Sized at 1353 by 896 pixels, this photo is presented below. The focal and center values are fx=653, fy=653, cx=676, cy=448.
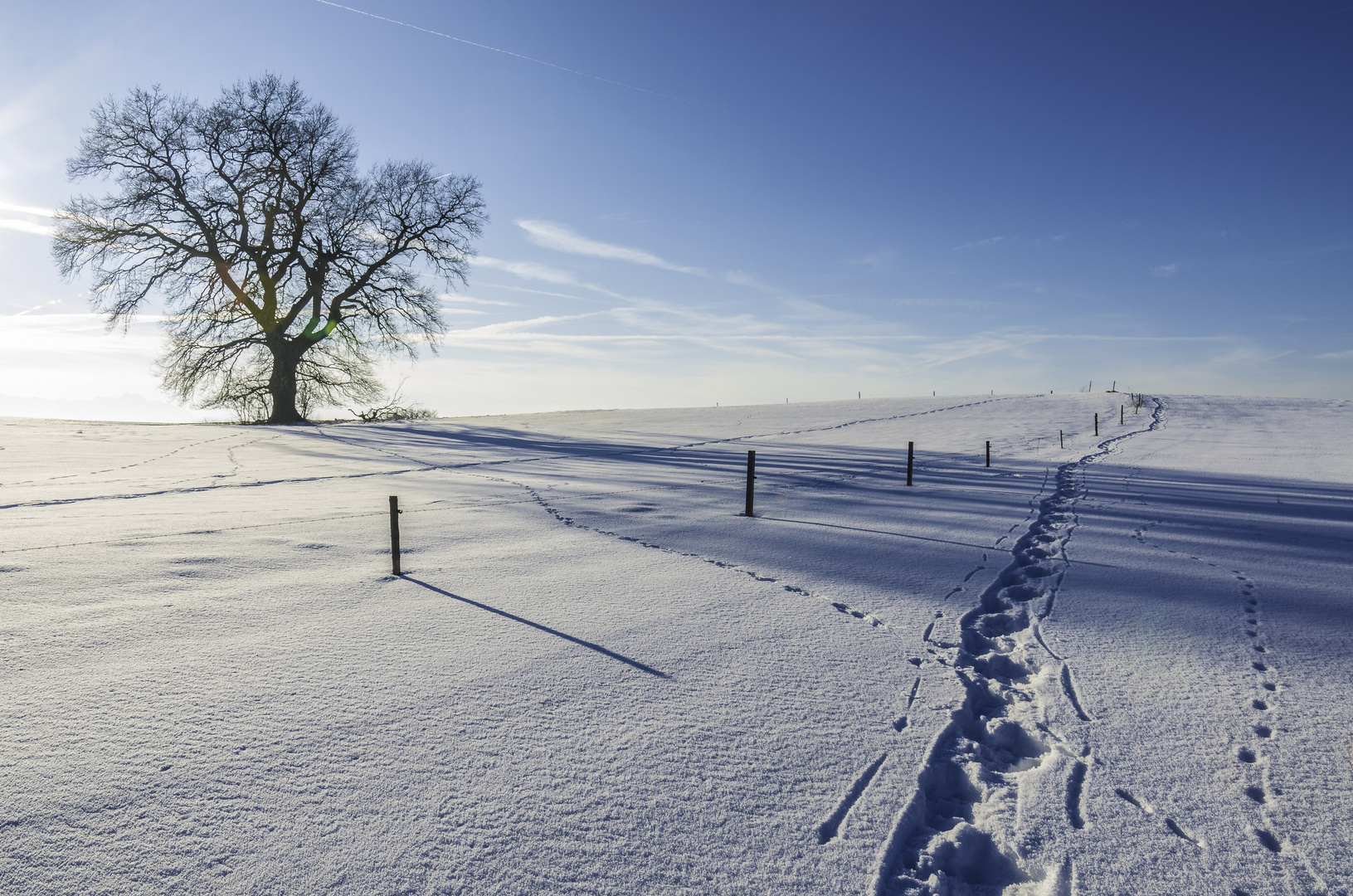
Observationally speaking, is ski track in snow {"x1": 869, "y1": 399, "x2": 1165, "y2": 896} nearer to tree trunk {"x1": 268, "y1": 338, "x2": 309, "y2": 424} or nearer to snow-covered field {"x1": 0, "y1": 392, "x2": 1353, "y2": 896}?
snow-covered field {"x1": 0, "y1": 392, "x2": 1353, "y2": 896}

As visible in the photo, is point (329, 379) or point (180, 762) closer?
point (180, 762)

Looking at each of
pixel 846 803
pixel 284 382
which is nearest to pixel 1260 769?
pixel 846 803

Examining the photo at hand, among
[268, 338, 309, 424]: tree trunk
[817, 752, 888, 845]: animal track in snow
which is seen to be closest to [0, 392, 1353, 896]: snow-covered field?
[817, 752, 888, 845]: animal track in snow

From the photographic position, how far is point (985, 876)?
219 centimetres

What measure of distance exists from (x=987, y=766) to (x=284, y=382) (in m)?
25.2

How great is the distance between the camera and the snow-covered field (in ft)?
6.95

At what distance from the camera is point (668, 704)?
304cm

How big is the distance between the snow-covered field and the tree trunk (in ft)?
56.7

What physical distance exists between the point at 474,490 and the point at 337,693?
21.7 ft

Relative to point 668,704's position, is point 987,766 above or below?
below

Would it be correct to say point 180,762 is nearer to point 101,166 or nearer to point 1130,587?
point 1130,587

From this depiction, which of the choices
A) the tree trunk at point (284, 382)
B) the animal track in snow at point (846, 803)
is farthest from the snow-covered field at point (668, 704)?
the tree trunk at point (284, 382)

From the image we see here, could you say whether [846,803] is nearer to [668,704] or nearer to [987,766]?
[987,766]

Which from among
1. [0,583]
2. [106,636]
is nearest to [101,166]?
[0,583]
